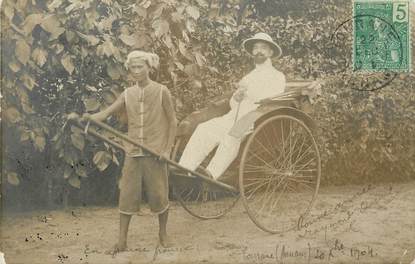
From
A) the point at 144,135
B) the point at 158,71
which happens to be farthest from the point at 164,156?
the point at 158,71

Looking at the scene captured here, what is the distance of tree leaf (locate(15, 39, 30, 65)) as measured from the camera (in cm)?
412

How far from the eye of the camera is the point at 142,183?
4152 mm

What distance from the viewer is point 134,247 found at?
163 inches

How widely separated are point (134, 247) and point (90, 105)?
1084 mm

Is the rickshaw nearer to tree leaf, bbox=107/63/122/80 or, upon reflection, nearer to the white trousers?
the white trousers

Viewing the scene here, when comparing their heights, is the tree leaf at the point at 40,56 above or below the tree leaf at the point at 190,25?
below

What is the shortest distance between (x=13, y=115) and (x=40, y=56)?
477 millimetres

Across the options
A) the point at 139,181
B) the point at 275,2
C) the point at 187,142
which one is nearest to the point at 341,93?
the point at 275,2

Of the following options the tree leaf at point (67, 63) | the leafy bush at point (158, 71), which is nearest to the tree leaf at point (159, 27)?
the leafy bush at point (158, 71)

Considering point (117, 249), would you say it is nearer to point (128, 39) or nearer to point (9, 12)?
point (128, 39)

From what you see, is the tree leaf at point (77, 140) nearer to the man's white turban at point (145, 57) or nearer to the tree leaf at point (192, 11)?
the man's white turban at point (145, 57)

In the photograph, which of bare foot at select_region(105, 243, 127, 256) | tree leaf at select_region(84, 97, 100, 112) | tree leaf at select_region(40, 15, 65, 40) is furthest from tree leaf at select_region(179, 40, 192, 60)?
bare foot at select_region(105, 243, 127, 256)

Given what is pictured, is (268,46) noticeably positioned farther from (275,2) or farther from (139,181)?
(139,181)

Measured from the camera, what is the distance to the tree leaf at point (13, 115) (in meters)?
4.17
